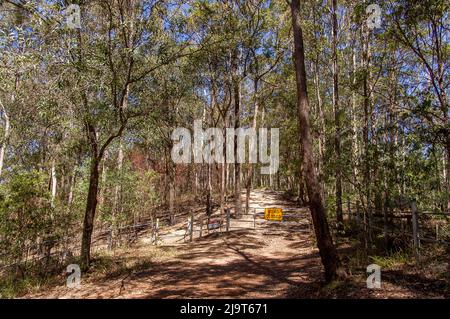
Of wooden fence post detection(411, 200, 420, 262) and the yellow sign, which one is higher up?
wooden fence post detection(411, 200, 420, 262)

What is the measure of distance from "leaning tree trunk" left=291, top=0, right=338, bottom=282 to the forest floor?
0.48m

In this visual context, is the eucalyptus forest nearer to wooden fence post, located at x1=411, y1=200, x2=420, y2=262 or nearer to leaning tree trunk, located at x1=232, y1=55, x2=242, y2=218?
wooden fence post, located at x1=411, y1=200, x2=420, y2=262

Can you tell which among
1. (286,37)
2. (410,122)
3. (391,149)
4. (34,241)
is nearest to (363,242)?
(391,149)

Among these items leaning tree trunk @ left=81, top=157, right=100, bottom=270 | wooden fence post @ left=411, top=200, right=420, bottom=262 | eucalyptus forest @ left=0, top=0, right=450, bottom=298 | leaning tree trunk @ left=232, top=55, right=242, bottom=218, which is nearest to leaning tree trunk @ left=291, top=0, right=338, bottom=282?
eucalyptus forest @ left=0, top=0, right=450, bottom=298

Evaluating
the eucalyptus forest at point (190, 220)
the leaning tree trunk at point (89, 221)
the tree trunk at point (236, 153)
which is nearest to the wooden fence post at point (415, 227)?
the eucalyptus forest at point (190, 220)

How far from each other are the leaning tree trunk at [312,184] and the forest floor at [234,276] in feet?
1.57

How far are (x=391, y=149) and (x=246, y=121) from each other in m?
22.3

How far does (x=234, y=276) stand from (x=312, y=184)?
377 centimetres

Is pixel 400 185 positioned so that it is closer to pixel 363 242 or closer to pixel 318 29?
pixel 363 242

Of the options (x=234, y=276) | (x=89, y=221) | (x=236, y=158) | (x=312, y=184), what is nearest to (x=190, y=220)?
(x=236, y=158)

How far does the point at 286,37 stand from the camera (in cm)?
1991

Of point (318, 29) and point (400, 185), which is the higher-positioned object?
point (318, 29)

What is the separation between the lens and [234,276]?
907 cm

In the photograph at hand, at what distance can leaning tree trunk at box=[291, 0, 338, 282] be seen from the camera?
6.80m
